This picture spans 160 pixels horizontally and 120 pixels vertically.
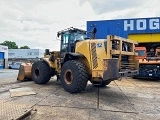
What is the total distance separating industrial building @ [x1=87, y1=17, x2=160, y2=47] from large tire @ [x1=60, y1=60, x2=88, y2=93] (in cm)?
1294

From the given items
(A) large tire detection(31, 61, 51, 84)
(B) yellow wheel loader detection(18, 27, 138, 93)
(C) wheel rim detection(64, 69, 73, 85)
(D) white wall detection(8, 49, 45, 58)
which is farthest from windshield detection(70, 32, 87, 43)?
(D) white wall detection(8, 49, 45, 58)

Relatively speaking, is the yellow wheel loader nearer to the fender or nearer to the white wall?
the fender

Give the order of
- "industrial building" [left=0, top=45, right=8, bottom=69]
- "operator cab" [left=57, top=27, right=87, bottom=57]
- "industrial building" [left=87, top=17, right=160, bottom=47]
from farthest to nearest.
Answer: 1. "industrial building" [left=0, top=45, right=8, bottom=69]
2. "industrial building" [left=87, top=17, right=160, bottom=47]
3. "operator cab" [left=57, top=27, right=87, bottom=57]

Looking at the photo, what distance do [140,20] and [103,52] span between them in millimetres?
14232

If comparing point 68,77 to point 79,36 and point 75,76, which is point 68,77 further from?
point 79,36

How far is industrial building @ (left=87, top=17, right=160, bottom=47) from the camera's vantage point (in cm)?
2000

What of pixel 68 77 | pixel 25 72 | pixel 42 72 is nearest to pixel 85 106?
pixel 68 77

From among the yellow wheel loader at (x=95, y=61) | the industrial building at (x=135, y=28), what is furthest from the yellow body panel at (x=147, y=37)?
→ the yellow wheel loader at (x=95, y=61)

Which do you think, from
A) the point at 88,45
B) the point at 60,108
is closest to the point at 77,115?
the point at 60,108

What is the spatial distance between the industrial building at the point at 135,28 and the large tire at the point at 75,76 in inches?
510

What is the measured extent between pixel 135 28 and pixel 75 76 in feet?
47.3

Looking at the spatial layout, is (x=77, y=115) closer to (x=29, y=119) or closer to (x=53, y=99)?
(x=29, y=119)

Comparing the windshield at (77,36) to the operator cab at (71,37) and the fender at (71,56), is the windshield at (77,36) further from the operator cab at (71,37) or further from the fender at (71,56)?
the fender at (71,56)

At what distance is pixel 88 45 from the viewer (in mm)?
7574
